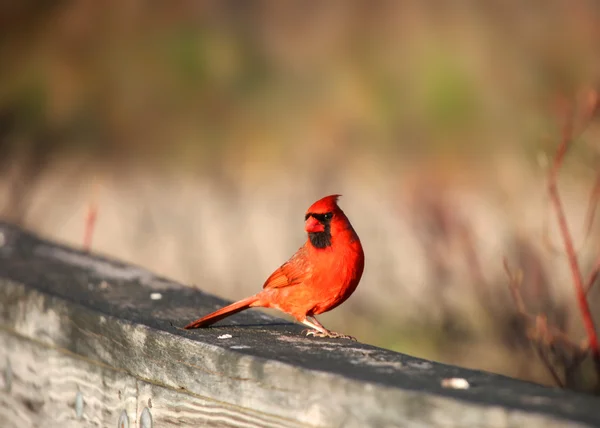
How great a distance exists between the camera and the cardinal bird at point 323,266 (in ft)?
8.91

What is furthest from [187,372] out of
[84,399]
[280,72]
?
[280,72]

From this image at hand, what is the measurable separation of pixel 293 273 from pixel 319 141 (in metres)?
3.89

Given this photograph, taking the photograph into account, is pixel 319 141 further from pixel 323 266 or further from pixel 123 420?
pixel 123 420

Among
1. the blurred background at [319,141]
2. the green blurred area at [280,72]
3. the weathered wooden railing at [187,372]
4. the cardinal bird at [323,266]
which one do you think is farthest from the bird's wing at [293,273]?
the green blurred area at [280,72]

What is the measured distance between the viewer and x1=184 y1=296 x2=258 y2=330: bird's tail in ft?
8.20

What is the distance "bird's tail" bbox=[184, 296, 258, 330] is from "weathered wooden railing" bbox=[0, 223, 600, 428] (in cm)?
4

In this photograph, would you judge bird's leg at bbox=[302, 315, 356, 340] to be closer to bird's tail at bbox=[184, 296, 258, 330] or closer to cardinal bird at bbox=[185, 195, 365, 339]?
cardinal bird at bbox=[185, 195, 365, 339]

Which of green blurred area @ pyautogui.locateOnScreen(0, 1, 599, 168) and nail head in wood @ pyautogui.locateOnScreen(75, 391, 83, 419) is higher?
green blurred area @ pyautogui.locateOnScreen(0, 1, 599, 168)

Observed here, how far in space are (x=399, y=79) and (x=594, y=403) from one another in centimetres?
548

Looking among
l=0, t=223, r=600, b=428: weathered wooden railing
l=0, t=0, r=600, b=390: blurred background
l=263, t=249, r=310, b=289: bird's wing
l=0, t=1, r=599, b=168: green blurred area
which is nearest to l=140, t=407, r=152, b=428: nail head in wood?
l=0, t=223, r=600, b=428: weathered wooden railing

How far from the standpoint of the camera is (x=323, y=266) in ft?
9.02

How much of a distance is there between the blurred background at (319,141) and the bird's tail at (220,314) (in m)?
2.20

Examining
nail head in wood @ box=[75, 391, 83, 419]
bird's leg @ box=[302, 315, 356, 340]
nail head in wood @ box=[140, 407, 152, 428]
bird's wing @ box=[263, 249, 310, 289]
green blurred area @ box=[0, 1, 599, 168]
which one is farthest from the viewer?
green blurred area @ box=[0, 1, 599, 168]

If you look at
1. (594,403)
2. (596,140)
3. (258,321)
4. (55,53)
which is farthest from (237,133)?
(594,403)
